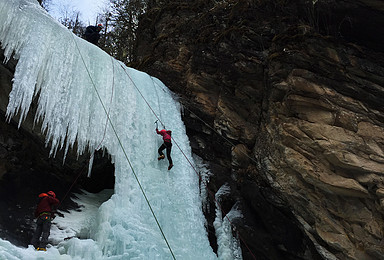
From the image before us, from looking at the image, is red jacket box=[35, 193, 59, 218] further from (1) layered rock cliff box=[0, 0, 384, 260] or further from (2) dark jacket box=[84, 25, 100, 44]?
(2) dark jacket box=[84, 25, 100, 44]

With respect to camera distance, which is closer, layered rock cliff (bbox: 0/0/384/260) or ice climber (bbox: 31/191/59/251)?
ice climber (bbox: 31/191/59/251)

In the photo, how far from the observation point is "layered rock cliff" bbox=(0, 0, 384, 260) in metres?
5.65

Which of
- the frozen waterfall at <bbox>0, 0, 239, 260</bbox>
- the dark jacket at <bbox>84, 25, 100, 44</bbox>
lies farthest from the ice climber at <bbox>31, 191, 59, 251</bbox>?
the dark jacket at <bbox>84, 25, 100, 44</bbox>

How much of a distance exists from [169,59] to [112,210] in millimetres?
6419

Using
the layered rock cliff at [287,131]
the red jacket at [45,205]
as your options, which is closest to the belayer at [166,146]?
the layered rock cliff at [287,131]

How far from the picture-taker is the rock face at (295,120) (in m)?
5.68

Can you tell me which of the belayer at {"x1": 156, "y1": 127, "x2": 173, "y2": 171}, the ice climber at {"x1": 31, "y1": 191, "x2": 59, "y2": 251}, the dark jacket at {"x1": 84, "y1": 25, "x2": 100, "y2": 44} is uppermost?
the dark jacket at {"x1": 84, "y1": 25, "x2": 100, "y2": 44}

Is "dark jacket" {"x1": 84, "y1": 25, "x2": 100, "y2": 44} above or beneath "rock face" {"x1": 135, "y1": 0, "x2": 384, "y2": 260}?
above

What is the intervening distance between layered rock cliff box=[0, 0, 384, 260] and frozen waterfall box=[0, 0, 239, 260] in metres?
0.80

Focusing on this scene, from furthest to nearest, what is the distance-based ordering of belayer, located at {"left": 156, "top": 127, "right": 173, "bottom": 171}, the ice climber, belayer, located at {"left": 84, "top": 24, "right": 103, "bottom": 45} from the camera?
belayer, located at {"left": 84, "top": 24, "right": 103, "bottom": 45}, belayer, located at {"left": 156, "top": 127, "right": 173, "bottom": 171}, the ice climber

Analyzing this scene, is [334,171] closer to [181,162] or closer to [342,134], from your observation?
[342,134]

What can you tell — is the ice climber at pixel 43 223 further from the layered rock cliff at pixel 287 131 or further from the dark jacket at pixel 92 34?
the dark jacket at pixel 92 34

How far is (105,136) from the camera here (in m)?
6.01

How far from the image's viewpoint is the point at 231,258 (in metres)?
6.21
